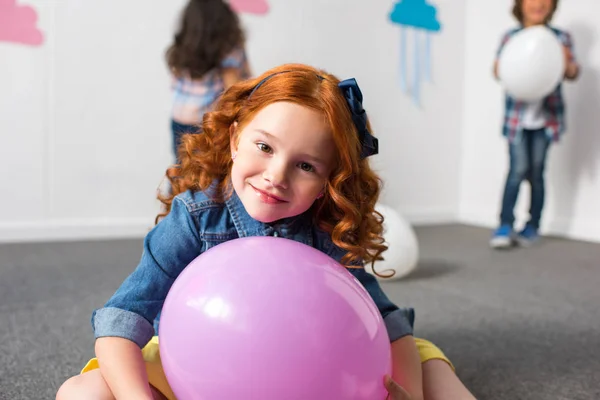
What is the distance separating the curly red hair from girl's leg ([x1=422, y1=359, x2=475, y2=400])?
201 millimetres

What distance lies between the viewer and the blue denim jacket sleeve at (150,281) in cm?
80

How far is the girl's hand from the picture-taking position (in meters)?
0.73

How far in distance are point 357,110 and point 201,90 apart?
75.4 inches

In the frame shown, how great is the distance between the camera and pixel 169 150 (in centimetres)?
313

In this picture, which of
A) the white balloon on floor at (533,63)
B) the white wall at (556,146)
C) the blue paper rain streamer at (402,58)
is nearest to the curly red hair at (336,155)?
the white balloon on floor at (533,63)

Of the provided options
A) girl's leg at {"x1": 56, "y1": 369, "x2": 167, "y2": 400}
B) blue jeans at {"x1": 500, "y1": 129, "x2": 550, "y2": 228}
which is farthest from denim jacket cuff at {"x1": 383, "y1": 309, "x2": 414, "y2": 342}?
blue jeans at {"x1": 500, "y1": 129, "x2": 550, "y2": 228}

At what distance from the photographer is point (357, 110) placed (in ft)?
2.80

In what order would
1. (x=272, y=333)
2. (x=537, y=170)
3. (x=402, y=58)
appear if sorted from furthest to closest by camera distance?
(x=402, y=58), (x=537, y=170), (x=272, y=333)

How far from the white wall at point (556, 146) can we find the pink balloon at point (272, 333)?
277 cm

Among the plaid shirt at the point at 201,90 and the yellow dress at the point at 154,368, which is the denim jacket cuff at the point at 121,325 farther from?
the plaid shirt at the point at 201,90

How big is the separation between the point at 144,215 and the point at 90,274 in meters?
1.10

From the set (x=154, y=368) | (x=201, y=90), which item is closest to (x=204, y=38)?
(x=201, y=90)

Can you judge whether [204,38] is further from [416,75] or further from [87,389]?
[87,389]

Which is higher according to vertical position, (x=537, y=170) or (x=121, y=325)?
(x=121, y=325)
